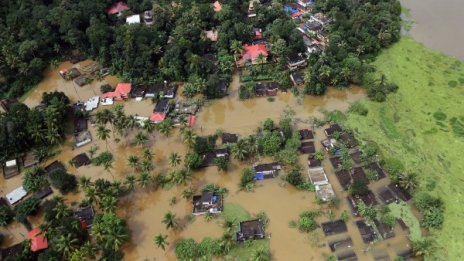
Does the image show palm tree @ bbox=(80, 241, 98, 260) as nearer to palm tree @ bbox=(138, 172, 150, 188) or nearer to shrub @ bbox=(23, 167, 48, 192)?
palm tree @ bbox=(138, 172, 150, 188)

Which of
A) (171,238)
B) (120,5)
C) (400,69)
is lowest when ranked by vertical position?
(171,238)

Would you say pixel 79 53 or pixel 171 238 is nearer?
pixel 171 238

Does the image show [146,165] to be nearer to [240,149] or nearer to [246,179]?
[240,149]

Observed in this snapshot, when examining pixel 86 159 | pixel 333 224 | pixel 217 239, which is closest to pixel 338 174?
pixel 333 224

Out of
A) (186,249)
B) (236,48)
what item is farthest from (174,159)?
→ (236,48)

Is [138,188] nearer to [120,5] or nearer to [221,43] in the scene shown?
[221,43]

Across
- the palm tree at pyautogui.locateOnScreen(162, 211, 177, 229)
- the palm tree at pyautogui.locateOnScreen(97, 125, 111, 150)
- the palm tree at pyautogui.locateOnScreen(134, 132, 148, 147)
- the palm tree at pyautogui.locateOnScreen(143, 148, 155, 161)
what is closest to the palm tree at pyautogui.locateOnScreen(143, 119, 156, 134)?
the palm tree at pyautogui.locateOnScreen(134, 132, 148, 147)
